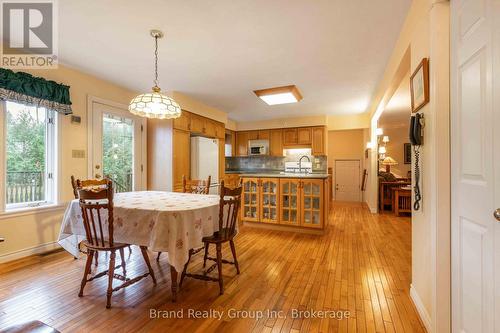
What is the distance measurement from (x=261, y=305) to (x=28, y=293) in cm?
201

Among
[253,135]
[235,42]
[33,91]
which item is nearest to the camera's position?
[235,42]

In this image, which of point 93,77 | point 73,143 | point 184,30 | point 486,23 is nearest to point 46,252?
point 73,143

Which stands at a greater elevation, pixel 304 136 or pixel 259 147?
pixel 304 136

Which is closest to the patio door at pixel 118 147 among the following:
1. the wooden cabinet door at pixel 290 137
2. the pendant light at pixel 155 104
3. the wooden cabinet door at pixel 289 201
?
the pendant light at pixel 155 104

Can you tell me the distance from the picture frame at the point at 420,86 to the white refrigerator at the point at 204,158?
3.53m

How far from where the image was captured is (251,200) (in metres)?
4.21

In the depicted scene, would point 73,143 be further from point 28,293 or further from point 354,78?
point 354,78

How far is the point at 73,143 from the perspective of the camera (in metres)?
3.15

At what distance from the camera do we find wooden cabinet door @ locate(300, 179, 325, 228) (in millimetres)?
3678

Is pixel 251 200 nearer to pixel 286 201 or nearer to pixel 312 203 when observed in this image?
pixel 286 201

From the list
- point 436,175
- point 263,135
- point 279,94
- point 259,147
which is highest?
point 279,94

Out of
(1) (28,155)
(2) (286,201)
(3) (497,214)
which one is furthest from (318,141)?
(1) (28,155)

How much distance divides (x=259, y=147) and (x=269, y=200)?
2725 mm

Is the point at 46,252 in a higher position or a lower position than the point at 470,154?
lower
